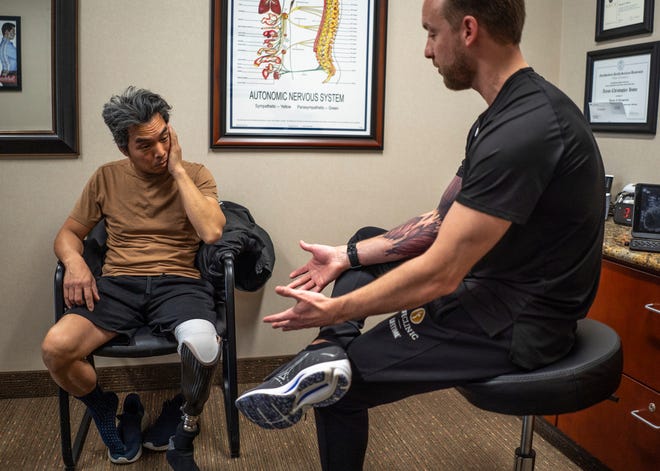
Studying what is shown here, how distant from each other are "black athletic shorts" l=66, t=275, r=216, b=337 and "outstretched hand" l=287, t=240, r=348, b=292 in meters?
0.53

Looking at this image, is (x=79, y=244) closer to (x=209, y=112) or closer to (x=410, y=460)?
(x=209, y=112)

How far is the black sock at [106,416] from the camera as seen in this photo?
217 cm

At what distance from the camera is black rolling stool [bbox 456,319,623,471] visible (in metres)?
1.35

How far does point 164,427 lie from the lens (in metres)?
2.36

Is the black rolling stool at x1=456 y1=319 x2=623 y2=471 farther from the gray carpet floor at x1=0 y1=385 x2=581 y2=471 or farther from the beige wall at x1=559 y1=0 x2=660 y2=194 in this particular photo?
the beige wall at x1=559 y1=0 x2=660 y2=194

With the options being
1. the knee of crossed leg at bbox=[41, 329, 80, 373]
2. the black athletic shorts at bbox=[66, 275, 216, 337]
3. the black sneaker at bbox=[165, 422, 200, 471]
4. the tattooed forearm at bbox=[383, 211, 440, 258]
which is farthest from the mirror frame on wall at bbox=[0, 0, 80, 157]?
the tattooed forearm at bbox=[383, 211, 440, 258]

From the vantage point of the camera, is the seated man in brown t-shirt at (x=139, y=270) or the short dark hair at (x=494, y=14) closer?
the short dark hair at (x=494, y=14)

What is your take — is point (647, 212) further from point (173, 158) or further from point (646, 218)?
point (173, 158)

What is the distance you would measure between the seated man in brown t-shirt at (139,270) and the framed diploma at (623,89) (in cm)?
152

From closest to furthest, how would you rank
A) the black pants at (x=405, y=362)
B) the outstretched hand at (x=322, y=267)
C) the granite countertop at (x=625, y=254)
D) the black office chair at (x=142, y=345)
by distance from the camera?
1. the black pants at (x=405, y=362)
2. the outstretched hand at (x=322, y=267)
3. the granite countertop at (x=625, y=254)
4. the black office chair at (x=142, y=345)

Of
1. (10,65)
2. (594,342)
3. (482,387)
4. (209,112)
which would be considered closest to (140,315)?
(209,112)

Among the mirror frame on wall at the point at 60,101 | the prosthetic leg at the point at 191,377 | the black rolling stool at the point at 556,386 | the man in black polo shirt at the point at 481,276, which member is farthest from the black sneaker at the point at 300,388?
the mirror frame on wall at the point at 60,101

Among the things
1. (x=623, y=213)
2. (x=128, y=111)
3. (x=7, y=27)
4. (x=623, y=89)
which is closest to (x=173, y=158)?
(x=128, y=111)

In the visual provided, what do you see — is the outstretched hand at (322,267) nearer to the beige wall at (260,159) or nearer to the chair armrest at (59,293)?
the chair armrest at (59,293)
